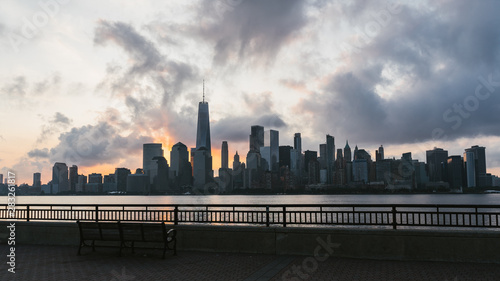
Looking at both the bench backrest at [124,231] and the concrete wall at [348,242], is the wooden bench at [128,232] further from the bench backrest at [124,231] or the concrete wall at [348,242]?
the concrete wall at [348,242]

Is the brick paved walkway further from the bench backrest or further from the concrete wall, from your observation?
the bench backrest

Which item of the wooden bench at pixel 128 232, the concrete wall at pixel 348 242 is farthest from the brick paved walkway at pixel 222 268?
the wooden bench at pixel 128 232

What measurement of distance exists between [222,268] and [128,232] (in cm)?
360

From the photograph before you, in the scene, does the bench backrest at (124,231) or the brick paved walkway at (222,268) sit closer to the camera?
the brick paved walkway at (222,268)

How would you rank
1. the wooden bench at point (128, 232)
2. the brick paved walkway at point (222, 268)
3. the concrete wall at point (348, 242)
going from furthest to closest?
1. the wooden bench at point (128, 232)
2. the concrete wall at point (348, 242)
3. the brick paved walkway at point (222, 268)

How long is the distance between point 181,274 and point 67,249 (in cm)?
649

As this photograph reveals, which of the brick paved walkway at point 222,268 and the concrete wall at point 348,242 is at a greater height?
the concrete wall at point 348,242

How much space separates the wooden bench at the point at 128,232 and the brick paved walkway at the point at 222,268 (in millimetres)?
517

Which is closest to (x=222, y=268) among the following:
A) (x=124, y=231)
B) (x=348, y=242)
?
(x=124, y=231)

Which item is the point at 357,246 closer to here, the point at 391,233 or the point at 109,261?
the point at 391,233

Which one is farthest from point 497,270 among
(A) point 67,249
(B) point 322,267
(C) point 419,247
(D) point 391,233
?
(A) point 67,249

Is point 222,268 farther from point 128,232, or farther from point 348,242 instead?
point 348,242

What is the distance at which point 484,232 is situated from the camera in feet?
36.3

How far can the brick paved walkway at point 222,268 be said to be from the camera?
9617 millimetres
